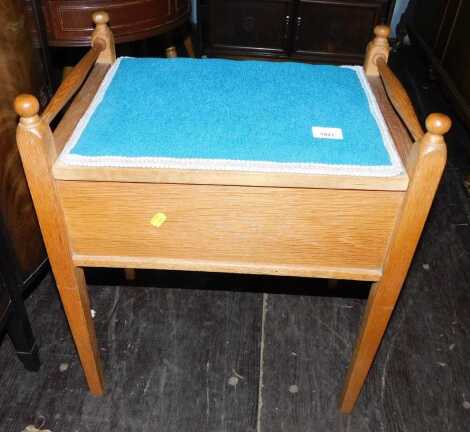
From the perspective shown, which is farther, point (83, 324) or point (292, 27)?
point (292, 27)

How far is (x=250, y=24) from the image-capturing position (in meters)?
2.28

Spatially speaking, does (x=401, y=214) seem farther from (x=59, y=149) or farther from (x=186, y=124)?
(x=59, y=149)

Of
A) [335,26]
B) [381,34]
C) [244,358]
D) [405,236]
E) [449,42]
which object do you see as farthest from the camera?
[335,26]

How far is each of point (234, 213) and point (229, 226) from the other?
3cm

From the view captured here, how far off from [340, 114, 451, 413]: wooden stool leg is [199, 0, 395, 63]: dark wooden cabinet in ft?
5.50

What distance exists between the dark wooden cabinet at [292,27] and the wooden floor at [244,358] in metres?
1.22

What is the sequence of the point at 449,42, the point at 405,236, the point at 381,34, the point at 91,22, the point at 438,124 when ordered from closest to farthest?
the point at 438,124 < the point at 405,236 < the point at 381,34 < the point at 91,22 < the point at 449,42

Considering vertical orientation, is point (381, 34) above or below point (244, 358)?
above

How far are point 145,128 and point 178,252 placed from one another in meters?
0.20

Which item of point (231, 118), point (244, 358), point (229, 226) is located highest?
point (231, 118)

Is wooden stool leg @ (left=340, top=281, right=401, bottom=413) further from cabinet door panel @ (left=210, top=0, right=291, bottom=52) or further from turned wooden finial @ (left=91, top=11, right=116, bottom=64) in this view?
cabinet door panel @ (left=210, top=0, right=291, bottom=52)

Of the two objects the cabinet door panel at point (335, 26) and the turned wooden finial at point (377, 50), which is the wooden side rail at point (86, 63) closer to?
the turned wooden finial at point (377, 50)

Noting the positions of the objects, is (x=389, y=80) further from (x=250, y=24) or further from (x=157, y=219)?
(x=250, y=24)

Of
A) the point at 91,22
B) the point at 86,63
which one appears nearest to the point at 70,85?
the point at 86,63
